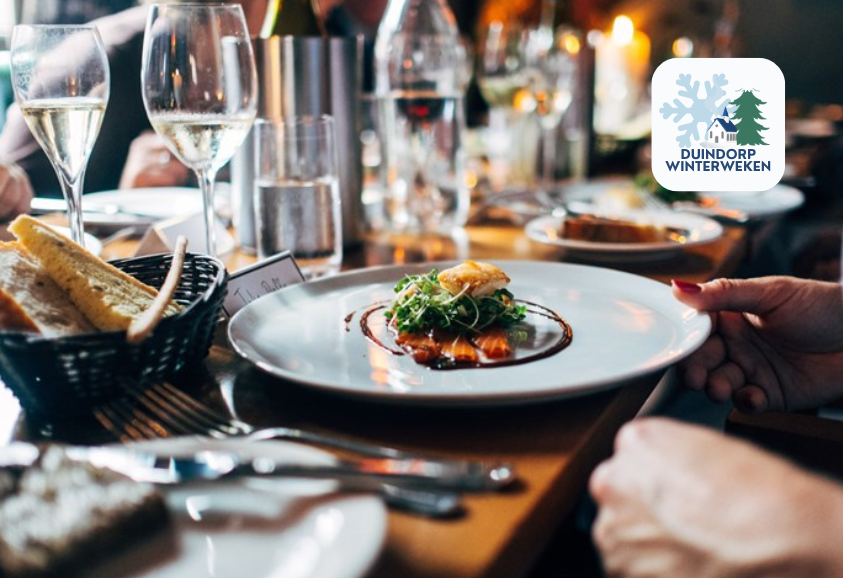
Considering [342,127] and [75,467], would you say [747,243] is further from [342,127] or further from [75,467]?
[75,467]

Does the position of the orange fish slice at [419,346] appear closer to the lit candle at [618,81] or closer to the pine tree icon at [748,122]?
the pine tree icon at [748,122]

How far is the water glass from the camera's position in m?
1.11

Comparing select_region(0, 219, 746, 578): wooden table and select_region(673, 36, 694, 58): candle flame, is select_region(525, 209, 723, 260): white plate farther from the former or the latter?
select_region(673, 36, 694, 58): candle flame

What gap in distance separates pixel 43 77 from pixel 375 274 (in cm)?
43

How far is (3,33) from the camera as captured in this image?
2.65 metres

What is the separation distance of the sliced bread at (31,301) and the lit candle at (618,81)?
94.8 inches

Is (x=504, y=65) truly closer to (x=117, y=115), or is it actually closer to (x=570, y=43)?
(x=570, y=43)

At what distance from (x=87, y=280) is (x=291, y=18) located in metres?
0.76

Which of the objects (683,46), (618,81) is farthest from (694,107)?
(683,46)

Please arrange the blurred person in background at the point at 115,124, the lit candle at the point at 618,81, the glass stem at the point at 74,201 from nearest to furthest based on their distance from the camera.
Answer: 1. the glass stem at the point at 74,201
2. the blurred person in background at the point at 115,124
3. the lit candle at the point at 618,81

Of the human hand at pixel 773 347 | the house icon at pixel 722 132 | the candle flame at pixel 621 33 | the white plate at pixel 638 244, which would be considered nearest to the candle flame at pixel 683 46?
the candle flame at pixel 621 33

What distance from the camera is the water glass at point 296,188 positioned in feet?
3.66

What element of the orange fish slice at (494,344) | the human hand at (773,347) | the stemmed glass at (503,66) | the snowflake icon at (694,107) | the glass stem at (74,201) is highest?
the stemmed glass at (503,66)

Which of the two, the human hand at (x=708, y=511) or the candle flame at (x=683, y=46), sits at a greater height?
the candle flame at (x=683, y=46)
